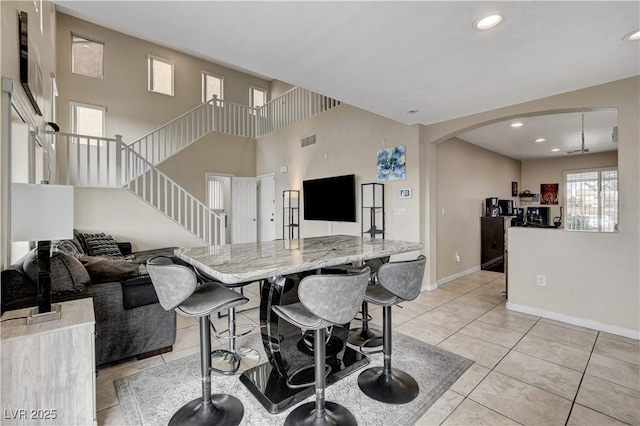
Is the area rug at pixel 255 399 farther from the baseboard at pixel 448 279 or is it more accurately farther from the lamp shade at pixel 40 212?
the baseboard at pixel 448 279

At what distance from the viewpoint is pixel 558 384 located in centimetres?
215

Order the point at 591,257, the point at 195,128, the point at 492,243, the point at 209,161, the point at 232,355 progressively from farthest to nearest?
1. the point at 209,161
2. the point at 195,128
3. the point at 492,243
4. the point at 591,257
5. the point at 232,355

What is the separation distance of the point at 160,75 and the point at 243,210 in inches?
156

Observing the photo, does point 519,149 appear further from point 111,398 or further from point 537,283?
point 111,398

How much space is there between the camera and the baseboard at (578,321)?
2.94 meters

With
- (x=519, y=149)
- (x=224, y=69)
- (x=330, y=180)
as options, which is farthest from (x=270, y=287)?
(x=224, y=69)

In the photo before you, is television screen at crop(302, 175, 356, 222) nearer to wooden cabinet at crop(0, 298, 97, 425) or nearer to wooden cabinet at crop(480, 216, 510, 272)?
wooden cabinet at crop(480, 216, 510, 272)

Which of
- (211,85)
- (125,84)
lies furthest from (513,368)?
(211,85)

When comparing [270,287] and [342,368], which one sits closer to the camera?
[270,287]

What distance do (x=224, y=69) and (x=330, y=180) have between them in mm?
5203

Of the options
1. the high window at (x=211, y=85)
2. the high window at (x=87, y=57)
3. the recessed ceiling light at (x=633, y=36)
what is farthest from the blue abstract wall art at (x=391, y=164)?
the high window at (x=87, y=57)

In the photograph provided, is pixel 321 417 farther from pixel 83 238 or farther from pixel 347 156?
pixel 83 238

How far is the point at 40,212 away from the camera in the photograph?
5.01ft

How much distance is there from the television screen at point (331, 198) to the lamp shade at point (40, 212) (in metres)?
4.11
